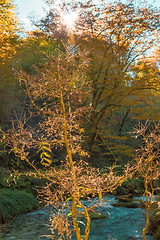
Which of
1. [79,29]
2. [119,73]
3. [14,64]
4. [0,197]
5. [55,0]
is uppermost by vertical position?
[55,0]

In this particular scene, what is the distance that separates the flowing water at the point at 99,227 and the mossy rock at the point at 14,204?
188mm

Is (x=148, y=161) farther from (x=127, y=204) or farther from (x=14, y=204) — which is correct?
(x=127, y=204)

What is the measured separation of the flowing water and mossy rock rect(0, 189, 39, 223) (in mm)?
188

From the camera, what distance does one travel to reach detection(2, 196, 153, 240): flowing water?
4812 mm

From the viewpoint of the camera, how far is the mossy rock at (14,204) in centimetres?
577

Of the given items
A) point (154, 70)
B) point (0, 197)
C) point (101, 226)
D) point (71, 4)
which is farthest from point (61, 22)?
point (101, 226)

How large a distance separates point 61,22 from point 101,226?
7.79 m

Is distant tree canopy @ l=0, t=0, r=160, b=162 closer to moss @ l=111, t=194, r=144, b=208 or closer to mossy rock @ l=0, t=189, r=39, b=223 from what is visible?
moss @ l=111, t=194, r=144, b=208

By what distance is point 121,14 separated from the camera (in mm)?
9070

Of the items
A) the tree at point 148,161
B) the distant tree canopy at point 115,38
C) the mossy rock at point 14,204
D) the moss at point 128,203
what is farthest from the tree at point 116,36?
the tree at point 148,161

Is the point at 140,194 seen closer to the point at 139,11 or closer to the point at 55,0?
the point at 139,11

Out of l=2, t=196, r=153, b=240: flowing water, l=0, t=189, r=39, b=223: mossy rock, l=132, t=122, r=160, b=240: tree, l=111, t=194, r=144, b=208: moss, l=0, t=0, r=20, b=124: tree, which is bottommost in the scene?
l=111, t=194, r=144, b=208: moss

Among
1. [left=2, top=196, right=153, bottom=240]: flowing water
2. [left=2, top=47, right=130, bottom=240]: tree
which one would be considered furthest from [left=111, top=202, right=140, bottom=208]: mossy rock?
[left=2, top=47, right=130, bottom=240]: tree

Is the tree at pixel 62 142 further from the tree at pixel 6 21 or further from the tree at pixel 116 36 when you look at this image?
the tree at pixel 6 21
